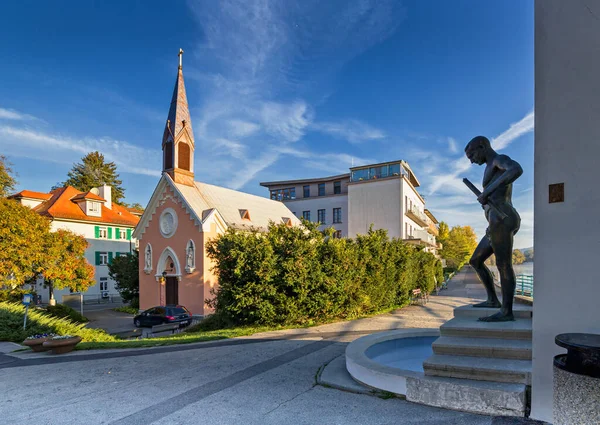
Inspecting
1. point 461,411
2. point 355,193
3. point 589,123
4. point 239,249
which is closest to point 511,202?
point 589,123

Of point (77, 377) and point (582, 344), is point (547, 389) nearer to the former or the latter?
point (582, 344)

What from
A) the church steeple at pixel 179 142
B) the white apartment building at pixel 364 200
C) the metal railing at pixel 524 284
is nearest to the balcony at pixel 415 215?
the white apartment building at pixel 364 200

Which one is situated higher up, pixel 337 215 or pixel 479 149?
pixel 479 149

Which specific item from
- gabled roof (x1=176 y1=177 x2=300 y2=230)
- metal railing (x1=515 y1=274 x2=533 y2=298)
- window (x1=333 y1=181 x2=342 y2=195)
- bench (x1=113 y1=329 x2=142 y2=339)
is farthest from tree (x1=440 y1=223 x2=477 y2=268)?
bench (x1=113 y1=329 x2=142 y2=339)

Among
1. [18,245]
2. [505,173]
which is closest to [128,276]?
[18,245]

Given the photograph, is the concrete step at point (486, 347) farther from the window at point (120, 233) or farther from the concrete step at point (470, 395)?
the window at point (120, 233)

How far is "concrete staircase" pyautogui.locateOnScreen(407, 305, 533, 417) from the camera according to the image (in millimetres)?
4021

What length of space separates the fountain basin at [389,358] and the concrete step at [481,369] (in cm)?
27

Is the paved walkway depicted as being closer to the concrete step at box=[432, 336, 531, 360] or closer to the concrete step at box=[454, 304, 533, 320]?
the concrete step at box=[432, 336, 531, 360]

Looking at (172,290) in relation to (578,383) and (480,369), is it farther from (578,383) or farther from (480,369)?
(578,383)

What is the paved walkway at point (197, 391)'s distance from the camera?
171 inches

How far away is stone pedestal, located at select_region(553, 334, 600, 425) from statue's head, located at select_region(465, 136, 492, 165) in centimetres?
321

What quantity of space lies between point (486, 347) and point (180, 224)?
23.4m

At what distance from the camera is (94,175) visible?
64250mm
